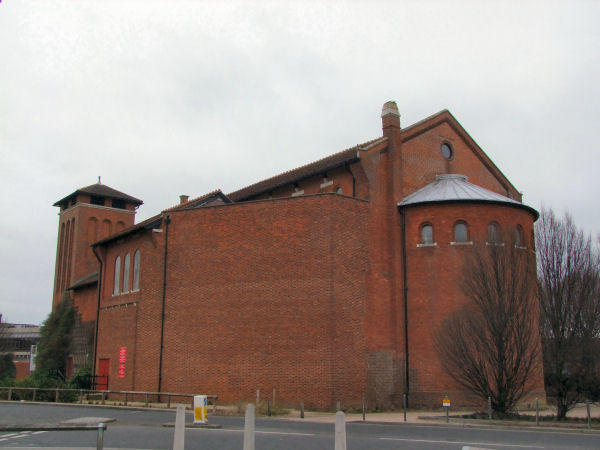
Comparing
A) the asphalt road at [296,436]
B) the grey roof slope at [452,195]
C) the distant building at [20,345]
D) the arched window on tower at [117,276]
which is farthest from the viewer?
the distant building at [20,345]

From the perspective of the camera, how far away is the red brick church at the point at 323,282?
25.7m

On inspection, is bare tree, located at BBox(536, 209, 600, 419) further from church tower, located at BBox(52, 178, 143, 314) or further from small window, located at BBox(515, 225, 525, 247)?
church tower, located at BBox(52, 178, 143, 314)

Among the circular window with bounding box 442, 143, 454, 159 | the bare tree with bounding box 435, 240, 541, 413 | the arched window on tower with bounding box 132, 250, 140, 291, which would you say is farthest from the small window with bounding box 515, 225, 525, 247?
the arched window on tower with bounding box 132, 250, 140, 291

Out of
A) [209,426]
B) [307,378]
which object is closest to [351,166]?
[307,378]

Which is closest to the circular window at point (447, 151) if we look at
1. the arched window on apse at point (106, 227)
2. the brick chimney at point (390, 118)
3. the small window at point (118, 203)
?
the brick chimney at point (390, 118)

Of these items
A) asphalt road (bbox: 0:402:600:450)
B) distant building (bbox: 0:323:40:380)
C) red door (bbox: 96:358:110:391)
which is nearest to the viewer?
asphalt road (bbox: 0:402:600:450)

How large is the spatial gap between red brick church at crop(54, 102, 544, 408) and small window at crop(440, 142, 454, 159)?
2.68 ft

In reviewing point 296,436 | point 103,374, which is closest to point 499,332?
point 296,436

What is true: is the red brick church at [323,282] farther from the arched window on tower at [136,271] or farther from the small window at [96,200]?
the small window at [96,200]

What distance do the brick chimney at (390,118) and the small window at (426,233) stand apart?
4.77m

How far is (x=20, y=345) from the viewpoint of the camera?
81438mm

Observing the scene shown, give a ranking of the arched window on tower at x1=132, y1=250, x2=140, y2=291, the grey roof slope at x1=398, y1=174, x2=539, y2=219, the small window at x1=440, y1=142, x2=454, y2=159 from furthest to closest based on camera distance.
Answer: the small window at x1=440, y1=142, x2=454, y2=159 < the arched window on tower at x1=132, y1=250, x2=140, y2=291 < the grey roof slope at x1=398, y1=174, x2=539, y2=219

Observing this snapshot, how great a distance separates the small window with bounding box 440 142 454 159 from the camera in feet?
107

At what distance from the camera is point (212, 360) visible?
26891 mm
